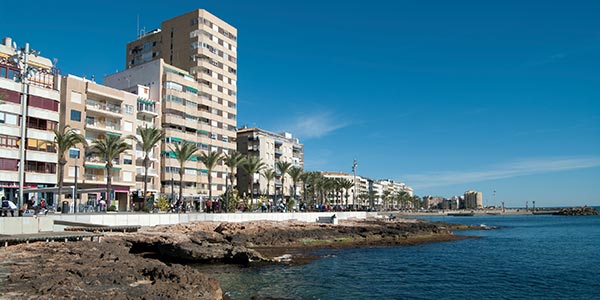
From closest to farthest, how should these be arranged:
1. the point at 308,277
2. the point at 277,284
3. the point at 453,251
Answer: the point at 277,284 < the point at 308,277 < the point at 453,251

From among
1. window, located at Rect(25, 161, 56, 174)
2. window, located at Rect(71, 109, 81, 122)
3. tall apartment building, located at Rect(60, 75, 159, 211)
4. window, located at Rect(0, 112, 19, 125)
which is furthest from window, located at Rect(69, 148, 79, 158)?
window, located at Rect(0, 112, 19, 125)

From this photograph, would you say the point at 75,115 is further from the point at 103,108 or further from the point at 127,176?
the point at 127,176

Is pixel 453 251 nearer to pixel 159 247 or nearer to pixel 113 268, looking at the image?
pixel 159 247

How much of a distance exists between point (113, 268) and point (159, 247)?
44.6 feet

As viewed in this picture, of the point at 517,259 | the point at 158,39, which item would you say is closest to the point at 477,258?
the point at 517,259

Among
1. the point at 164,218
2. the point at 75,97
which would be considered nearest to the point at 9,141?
the point at 75,97

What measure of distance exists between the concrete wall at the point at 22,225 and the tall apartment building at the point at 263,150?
6623cm

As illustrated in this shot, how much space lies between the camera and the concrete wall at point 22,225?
92.8 feet

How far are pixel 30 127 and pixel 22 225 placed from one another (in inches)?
1189

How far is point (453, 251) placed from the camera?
4662 centimetres

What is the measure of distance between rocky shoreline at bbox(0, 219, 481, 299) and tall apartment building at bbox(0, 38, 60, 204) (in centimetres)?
2287

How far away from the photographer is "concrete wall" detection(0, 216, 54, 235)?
2830 cm

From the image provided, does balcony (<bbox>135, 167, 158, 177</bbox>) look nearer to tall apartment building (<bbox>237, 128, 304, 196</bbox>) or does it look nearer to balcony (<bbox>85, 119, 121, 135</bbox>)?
balcony (<bbox>85, 119, 121, 135</bbox>)

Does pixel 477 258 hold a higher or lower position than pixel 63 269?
lower
